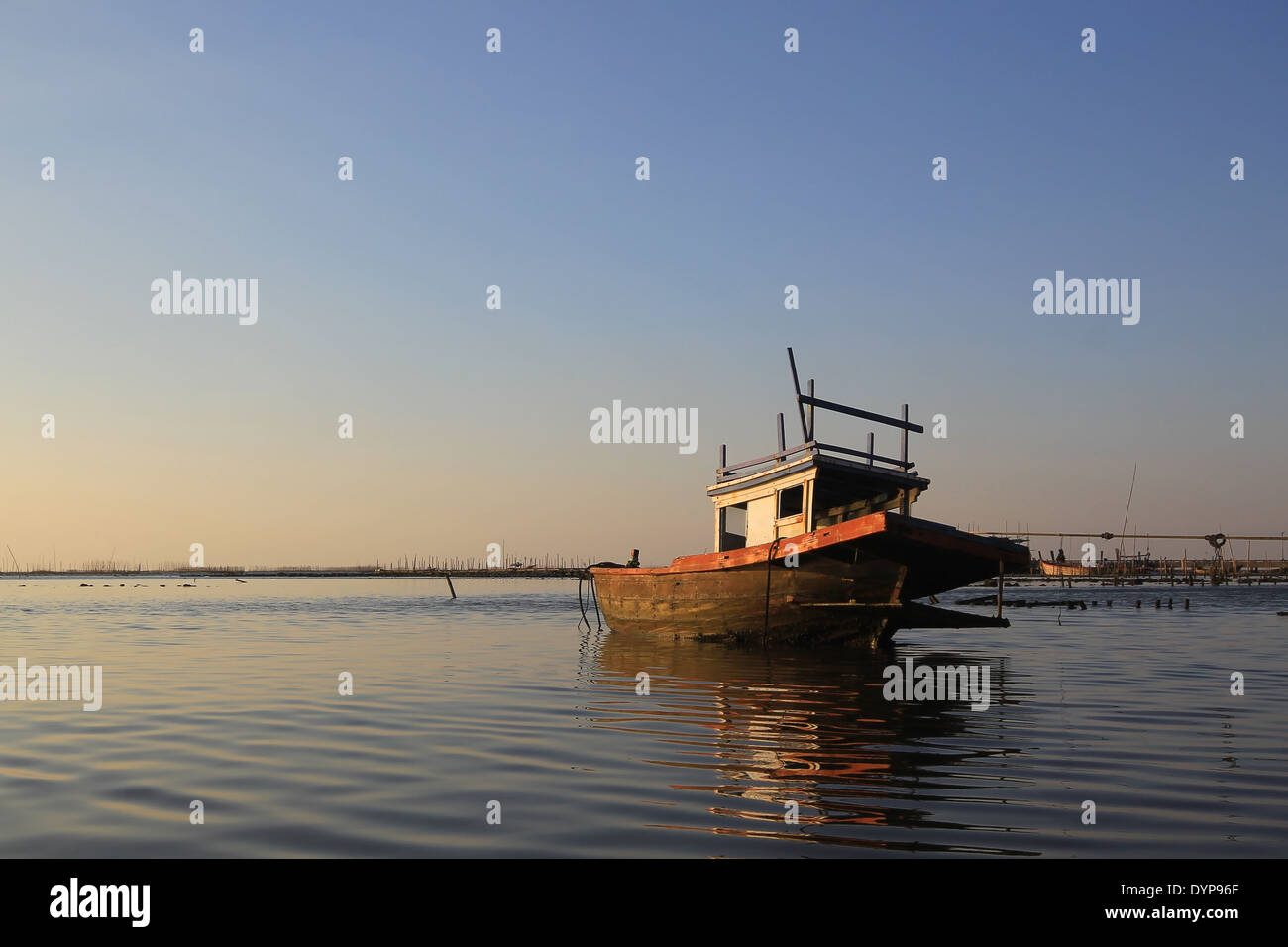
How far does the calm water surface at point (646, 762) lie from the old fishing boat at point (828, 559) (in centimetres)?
184

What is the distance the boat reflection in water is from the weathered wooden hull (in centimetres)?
262

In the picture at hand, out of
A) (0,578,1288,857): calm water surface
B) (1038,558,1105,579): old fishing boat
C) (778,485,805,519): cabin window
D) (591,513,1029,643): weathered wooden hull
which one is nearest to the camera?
(0,578,1288,857): calm water surface

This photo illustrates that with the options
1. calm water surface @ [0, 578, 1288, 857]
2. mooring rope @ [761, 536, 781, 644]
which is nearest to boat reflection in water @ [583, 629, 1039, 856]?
calm water surface @ [0, 578, 1288, 857]

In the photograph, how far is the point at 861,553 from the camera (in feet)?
69.4

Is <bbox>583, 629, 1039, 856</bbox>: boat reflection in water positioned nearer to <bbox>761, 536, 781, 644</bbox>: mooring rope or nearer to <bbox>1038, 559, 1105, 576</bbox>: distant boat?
<bbox>761, 536, 781, 644</bbox>: mooring rope

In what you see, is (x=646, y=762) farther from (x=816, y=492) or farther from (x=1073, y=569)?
(x=1073, y=569)

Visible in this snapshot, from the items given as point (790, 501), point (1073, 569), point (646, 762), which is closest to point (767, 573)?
point (790, 501)

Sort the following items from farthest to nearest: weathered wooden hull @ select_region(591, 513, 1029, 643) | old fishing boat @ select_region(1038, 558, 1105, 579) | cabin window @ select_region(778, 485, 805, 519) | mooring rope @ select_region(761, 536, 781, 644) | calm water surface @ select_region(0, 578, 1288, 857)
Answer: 1. old fishing boat @ select_region(1038, 558, 1105, 579)
2. cabin window @ select_region(778, 485, 805, 519)
3. mooring rope @ select_region(761, 536, 781, 644)
4. weathered wooden hull @ select_region(591, 513, 1029, 643)
5. calm water surface @ select_region(0, 578, 1288, 857)

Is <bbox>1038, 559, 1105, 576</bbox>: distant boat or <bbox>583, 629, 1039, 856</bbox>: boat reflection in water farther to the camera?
<bbox>1038, 559, 1105, 576</bbox>: distant boat

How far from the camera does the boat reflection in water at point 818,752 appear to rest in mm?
7137

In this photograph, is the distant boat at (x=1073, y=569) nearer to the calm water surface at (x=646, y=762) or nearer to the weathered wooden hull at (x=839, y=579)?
the weathered wooden hull at (x=839, y=579)

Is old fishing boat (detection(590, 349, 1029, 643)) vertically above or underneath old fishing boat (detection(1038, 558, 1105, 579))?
above

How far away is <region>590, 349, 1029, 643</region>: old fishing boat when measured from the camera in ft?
67.4
